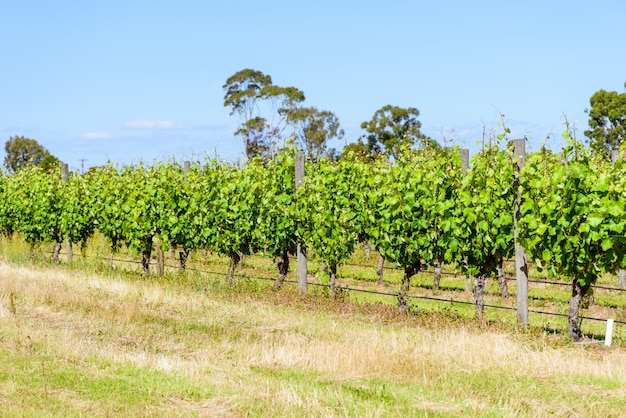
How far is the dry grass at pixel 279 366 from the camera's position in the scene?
6.90 metres

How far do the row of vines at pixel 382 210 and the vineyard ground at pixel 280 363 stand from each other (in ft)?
3.62

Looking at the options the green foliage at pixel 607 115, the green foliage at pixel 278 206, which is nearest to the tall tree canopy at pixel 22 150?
the green foliage at pixel 607 115

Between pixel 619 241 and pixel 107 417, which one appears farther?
pixel 619 241

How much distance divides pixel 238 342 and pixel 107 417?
338cm

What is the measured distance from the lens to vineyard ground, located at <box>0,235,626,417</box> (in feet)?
22.7

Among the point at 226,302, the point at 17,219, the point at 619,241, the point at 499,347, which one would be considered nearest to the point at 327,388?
the point at 499,347

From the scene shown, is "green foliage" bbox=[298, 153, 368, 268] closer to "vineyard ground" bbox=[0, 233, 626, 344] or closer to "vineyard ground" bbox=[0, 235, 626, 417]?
"vineyard ground" bbox=[0, 233, 626, 344]

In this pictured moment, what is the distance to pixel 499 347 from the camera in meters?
9.15

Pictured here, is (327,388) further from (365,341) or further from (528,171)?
(528,171)

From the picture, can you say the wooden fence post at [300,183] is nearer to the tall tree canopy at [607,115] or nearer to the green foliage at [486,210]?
the green foliage at [486,210]

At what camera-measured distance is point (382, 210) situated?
13.2 m

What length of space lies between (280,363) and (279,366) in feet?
0.29

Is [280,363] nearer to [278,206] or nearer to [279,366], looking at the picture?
[279,366]

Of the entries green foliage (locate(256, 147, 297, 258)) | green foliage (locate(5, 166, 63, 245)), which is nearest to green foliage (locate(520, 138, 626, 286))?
green foliage (locate(256, 147, 297, 258))
